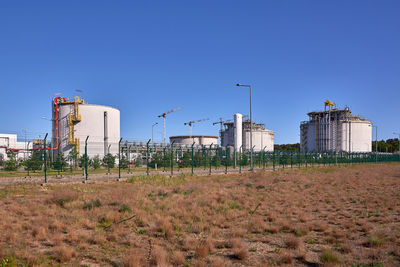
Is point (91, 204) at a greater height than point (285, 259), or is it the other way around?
point (91, 204)

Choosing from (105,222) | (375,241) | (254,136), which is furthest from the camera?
(254,136)

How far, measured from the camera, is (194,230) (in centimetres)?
845

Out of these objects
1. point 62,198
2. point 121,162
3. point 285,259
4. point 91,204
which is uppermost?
point 121,162

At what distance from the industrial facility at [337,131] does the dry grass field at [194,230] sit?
56.3 m

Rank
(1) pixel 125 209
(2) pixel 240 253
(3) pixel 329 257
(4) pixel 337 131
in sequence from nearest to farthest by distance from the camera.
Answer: (3) pixel 329 257 < (2) pixel 240 253 < (1) pixel 125 209 < (4) pixel 337 131

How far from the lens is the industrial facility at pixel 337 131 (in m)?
66.0

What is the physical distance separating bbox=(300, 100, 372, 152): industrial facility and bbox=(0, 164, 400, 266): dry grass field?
56296mm

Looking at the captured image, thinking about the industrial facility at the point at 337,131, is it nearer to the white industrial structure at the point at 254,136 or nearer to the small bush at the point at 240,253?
the white industrial structure at the point at 254,136

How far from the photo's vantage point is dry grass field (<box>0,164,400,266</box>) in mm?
6156

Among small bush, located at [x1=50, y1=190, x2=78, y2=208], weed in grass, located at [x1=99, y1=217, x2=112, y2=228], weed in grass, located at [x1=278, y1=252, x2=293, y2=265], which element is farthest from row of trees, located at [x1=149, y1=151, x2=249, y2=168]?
weed in grass, located at [x1=278, y1=252, x2=293, y2=265]

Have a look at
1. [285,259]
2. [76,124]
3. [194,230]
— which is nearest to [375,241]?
[285,259]

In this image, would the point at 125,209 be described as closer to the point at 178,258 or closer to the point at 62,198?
the point at 62,198

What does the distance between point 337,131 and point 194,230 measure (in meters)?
65.9

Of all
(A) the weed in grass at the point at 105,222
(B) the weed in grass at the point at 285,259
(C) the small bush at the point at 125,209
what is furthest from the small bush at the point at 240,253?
(C) the small bush at the point at 125,209
